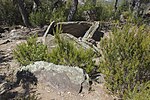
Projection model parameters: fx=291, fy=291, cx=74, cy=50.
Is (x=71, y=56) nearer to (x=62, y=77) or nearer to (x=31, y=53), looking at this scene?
(x=62, y=77)

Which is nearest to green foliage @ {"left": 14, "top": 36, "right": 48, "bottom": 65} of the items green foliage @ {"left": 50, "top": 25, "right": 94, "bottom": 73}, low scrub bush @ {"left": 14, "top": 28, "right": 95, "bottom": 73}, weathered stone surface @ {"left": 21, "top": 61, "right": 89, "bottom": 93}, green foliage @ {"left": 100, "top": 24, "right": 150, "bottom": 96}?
low scrub bush @ {"left": 14, "top": 28, "right": 95, "bottom": 73}

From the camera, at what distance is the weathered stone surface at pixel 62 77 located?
5020mm

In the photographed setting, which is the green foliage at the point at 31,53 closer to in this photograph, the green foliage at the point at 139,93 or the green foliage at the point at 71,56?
the green foliage at the point at 71,56

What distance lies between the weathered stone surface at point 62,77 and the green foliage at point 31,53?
54 centimetres

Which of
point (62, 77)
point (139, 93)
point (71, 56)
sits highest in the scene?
point (71, 56)

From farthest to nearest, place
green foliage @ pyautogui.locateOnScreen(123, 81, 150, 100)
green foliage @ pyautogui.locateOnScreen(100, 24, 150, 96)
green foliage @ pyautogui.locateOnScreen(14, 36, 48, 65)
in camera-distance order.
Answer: green foliage @ pyautogui.locateOnScreen(14, 36, 48, 65) < green foliage @ pyautogui.locateOnScreen(100, 24, 150, 96) < green foliage @ pyautogui.locateOnScreen(123, 81, 150, 100)

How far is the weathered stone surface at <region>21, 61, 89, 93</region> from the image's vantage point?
5.02 metres

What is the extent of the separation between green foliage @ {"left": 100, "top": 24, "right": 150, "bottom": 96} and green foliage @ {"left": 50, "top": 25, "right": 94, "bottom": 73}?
476mm

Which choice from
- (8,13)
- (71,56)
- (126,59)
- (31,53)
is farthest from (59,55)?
(8,13)

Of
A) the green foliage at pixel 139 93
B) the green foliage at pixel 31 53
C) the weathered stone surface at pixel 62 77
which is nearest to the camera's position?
the green foliage at pixel 139 93

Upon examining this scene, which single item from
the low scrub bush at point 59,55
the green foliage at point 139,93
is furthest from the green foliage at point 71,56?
the green foliage at point 139,93

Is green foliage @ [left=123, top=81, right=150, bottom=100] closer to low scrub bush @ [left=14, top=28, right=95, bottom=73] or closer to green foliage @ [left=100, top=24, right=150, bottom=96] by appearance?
green foliage @ [left=100, top=24, right=150, bottom=96]

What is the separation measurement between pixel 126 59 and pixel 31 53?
6.63ft

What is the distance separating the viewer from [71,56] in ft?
17.8
